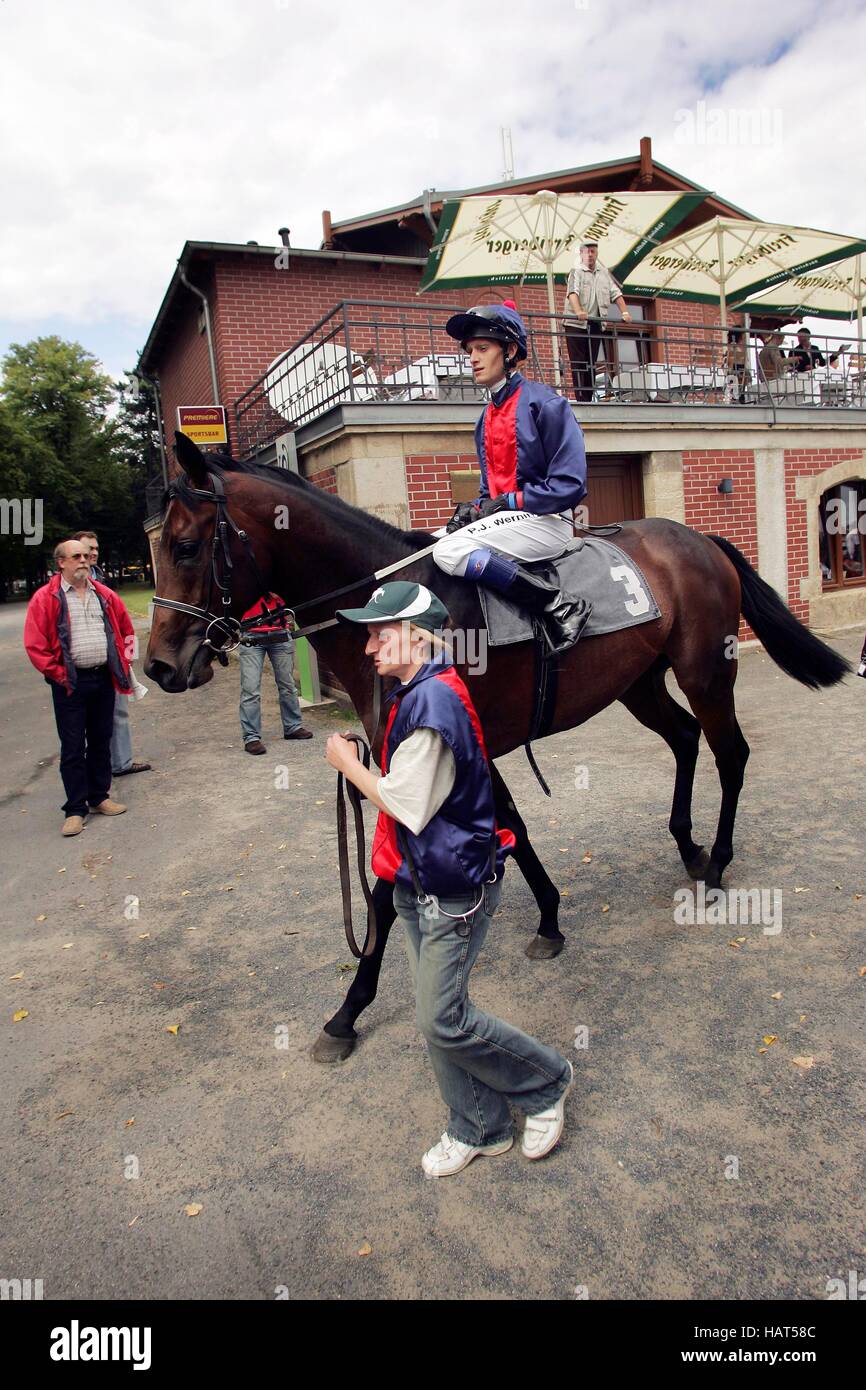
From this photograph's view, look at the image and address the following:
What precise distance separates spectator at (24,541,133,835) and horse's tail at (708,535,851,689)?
4546 mm

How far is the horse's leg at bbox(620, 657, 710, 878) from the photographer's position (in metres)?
4.30

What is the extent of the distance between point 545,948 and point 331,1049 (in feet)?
3.60

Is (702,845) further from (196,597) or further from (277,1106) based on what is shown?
(196,597)

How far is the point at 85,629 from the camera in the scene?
19.7 ft

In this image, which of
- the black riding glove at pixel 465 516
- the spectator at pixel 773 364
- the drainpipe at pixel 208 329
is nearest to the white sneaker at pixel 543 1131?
the black riding glove at pixel 465 516

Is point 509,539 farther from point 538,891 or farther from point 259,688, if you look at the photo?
point 259,688

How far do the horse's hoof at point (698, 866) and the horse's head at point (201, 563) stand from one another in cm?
278

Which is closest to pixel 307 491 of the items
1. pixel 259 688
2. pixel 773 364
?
pixel 259 688

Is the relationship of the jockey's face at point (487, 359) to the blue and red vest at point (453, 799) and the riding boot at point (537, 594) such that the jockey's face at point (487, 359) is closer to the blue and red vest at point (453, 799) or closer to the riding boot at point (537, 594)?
the riding boot at point (537, 594)

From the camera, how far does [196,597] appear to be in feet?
10.1

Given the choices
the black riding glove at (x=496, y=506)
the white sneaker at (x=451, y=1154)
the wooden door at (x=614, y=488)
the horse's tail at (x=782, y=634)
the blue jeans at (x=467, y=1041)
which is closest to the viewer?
the blue jeans at (x=467, y=1041)

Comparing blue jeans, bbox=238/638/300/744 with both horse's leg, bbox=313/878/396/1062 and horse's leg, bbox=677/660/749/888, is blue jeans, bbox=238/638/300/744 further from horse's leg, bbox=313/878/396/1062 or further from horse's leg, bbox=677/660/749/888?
horse's leg, bbox=313/878/396/1062

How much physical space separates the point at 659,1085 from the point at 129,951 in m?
2.71

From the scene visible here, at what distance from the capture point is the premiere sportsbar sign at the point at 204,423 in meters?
10.9
